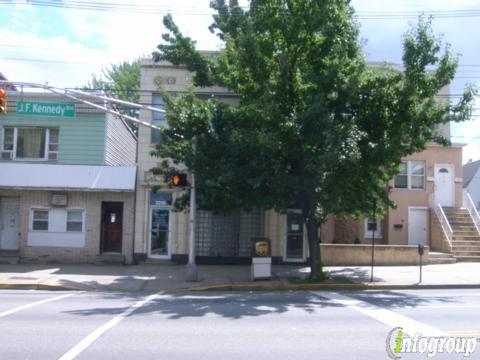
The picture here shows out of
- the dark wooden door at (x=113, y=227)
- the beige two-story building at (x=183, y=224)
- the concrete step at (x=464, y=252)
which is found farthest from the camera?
the concrete step at (x=464, y=252)

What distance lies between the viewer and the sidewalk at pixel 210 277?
16.2 m

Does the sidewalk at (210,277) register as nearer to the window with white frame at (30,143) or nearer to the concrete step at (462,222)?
the concrete step at (462,222)

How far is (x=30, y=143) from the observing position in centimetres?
2233

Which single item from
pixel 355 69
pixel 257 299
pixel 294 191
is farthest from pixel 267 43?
pixel 257 299

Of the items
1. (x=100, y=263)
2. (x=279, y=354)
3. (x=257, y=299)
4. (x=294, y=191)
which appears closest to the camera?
(x=279, y=354)

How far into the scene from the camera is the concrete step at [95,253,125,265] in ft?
70.7

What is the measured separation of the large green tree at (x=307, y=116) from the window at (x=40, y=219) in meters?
7.35

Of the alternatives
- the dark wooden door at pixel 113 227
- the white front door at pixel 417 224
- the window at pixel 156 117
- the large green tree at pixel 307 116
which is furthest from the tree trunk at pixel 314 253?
the white front door at pixel 417 224

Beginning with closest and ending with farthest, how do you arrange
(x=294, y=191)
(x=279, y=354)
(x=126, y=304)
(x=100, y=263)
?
(x=279, y=354)
(x=126, y=304)
(x=294, y=191)
(x=100, y=263)

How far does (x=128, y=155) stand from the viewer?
27422mm

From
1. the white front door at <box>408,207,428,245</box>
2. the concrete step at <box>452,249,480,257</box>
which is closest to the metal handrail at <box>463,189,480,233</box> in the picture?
the concrete step at <box>452,249,480,257</box>

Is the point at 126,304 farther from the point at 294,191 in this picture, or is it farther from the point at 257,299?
the point at 294,191

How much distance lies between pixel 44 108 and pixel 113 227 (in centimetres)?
724

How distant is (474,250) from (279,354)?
59.4ft
